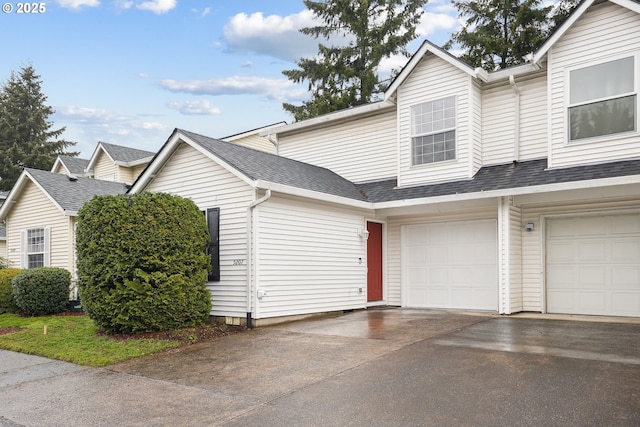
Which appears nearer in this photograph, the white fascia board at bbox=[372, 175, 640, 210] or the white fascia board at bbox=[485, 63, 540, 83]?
the white fascia board at bbox=[372, 175, 640, 210]

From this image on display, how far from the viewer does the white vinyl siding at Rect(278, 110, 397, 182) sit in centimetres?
1334

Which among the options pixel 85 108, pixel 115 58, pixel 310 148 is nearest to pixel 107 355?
pixel 310 148

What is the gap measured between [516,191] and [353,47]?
797 inches

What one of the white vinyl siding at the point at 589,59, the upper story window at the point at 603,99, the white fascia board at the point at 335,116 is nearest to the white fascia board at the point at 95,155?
the white fascia board at the point at 335,116

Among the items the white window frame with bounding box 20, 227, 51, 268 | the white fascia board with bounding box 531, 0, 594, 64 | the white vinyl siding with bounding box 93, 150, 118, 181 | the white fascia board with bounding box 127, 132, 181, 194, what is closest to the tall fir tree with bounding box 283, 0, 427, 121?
the white vinyl siding with bounding box 93, 150, 118, 181

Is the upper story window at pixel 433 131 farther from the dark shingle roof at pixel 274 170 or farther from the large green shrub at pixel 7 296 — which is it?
the large green shrub at pixel 7 296

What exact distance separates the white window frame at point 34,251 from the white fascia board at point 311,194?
913 cm

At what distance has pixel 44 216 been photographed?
49.8 feet

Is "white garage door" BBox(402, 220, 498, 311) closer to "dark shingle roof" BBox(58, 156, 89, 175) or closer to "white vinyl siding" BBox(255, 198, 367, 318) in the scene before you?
"white vinyl siding" BBox(255, 198, 367, 318)

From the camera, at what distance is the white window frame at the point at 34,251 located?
14898 millimetres

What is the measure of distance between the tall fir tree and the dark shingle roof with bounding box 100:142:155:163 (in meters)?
8.90

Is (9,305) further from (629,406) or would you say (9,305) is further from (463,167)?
(629,406)

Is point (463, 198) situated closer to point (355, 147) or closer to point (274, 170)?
point (274, 170)

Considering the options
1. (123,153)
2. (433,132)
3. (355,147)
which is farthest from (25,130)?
(433,132)
